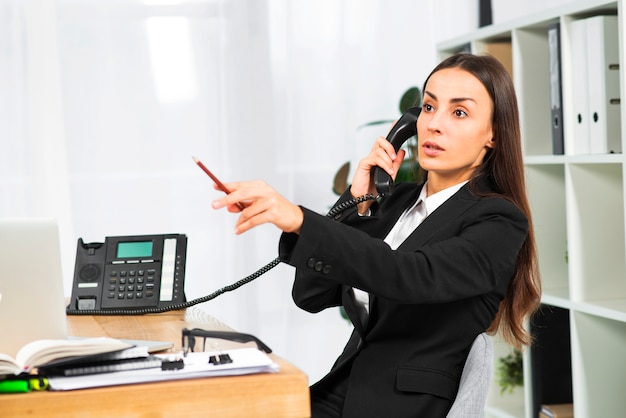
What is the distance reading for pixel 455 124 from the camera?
1748mm

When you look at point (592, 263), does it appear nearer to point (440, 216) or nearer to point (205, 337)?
point (440, 216)

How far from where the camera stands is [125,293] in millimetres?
2018

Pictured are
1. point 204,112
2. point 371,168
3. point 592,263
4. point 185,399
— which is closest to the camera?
point 185,399

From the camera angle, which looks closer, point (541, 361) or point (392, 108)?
point (541, 361)

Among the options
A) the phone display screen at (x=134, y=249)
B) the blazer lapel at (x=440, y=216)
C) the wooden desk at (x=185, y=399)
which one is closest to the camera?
the wooden desk at (x=185, y=399)

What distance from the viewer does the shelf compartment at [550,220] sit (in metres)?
2.88

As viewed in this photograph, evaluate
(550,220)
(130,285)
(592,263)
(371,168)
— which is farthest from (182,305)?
(550,220)

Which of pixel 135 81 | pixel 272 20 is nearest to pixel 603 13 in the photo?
pixel 272 20

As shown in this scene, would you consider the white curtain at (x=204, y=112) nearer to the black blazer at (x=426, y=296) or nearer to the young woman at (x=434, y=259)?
the young woman at (x=434, y=259)

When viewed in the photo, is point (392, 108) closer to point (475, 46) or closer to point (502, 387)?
point (475, 46)

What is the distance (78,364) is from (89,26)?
2.30 m

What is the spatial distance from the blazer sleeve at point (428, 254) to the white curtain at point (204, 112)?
1.87 meters

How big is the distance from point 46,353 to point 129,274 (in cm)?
84

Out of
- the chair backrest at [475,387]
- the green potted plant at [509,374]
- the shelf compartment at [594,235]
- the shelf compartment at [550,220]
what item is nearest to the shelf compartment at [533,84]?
the shelf compartment at [550,220]
